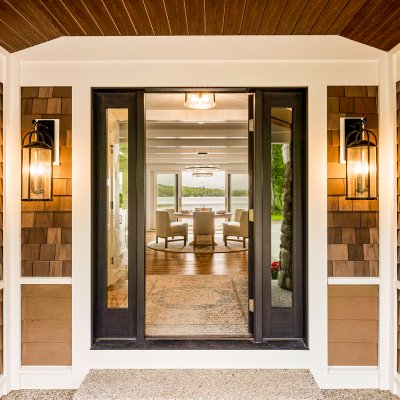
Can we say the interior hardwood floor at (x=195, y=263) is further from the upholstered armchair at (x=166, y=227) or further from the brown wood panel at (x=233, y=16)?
the brown wood panel at (x=233, y=16)

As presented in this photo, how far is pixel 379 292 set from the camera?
2.58m

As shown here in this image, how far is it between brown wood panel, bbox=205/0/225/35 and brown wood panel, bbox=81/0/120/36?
2.19 ft

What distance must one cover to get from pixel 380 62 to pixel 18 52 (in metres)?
2.81

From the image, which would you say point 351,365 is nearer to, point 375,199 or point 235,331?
point 235,331

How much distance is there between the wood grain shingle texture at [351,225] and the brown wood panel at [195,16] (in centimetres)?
122

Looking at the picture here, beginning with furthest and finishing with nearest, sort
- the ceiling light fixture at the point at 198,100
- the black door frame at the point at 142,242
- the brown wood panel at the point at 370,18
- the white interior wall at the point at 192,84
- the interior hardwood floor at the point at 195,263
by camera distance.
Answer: the interior hardwood floor at the point at 195,263, the ceiling light fixture at the point at 198,100, the black door frame at the point at 142,242, the white interior wall at the point at 192,84, the brown wood panel at the point at 370,18

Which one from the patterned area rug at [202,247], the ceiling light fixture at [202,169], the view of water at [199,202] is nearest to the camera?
the patterned area rug at [202,247]

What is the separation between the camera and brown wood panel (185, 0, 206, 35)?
2076mm

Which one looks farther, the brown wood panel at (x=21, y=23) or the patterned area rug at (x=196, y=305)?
the patterned area rug at (x=196, y=305)

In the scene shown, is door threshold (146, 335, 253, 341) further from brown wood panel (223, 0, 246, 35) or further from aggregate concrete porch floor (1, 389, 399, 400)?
brown wood panel (223, 0, 246, 35)

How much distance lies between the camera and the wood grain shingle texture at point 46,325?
260 cm

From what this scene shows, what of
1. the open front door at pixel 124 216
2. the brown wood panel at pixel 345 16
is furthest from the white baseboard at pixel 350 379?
the brown wood panel at pixel 345 16

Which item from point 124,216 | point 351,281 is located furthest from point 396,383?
point 124,216

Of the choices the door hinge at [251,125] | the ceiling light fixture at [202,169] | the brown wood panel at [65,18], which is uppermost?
the brown wood panel at [65,18]
